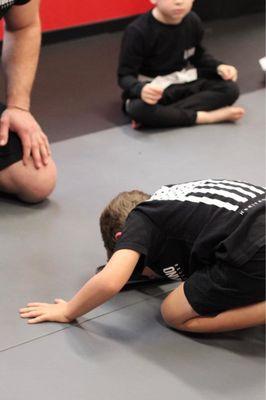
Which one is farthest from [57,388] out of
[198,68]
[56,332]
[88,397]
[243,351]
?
[198,68]

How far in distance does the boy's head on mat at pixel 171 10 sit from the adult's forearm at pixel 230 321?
137cm

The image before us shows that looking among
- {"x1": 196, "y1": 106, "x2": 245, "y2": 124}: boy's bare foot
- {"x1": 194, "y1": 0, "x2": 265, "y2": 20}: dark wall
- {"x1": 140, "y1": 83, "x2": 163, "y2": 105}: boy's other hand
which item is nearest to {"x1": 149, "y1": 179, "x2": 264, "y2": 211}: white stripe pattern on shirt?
{"x1": 140, "y1": 83, "x2": 163, "y2": 105}: boy's other hand

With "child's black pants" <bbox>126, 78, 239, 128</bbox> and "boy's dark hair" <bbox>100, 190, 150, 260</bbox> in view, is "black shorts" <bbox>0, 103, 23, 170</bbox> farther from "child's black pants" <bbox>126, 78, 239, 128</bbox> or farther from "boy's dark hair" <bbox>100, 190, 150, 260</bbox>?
"child's black pants" <bbox>126, 78, 239, 128</bbox>

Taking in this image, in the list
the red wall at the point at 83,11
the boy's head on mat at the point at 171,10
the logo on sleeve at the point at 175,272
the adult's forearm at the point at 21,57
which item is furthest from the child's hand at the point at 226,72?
the logo on sleeve at the point at 175,272

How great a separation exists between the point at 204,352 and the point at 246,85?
5.79 feet

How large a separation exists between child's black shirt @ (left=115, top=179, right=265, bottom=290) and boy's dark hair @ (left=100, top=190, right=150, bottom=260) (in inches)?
2.6

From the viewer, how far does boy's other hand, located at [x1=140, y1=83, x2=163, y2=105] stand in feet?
7.88

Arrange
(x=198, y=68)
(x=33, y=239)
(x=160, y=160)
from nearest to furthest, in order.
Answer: (x=33, y=239) → (x=160, y=160) → (x=198, y=68)

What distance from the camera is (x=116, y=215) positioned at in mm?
1486

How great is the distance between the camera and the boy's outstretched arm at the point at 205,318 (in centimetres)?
140

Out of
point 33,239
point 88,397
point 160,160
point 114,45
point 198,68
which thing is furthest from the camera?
point 114,45

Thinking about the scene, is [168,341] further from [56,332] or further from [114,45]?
[114,45]

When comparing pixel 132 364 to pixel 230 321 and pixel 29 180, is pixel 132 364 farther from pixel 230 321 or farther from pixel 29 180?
pixel 29 180

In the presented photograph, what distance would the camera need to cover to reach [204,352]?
1.43 m
